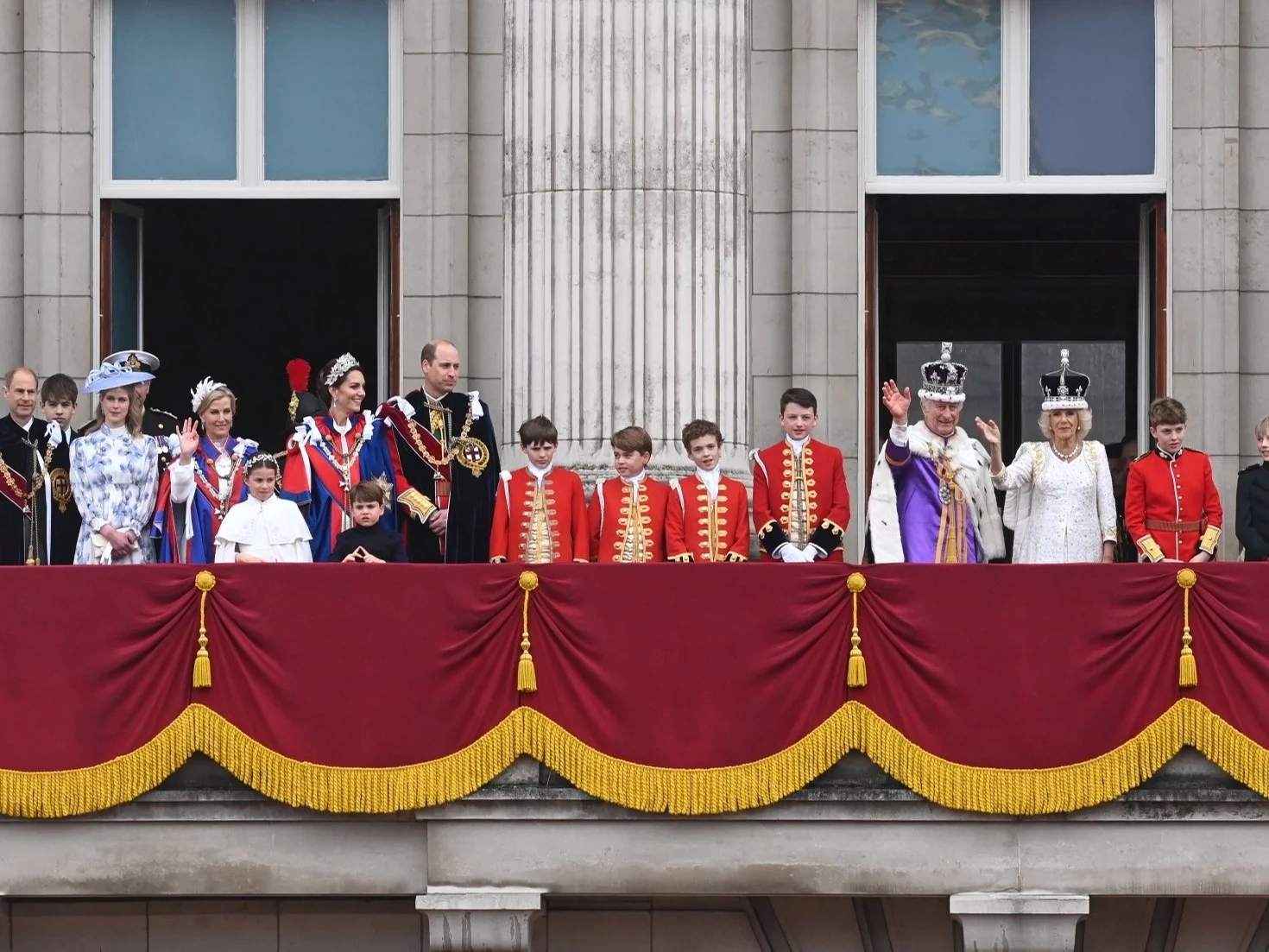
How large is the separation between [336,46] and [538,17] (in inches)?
101

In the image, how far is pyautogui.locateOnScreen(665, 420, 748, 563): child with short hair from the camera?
17.2 m

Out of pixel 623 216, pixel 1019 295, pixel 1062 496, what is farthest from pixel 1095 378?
pixel 1062 496

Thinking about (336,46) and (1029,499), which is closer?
(1029,499)

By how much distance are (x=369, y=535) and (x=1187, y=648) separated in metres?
4.72

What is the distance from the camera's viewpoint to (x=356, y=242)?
24.3 metres

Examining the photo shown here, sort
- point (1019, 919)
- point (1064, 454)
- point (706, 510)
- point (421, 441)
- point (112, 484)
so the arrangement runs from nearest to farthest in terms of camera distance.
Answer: point (1019, 919), point (112, 484), point (1064, 454), point (706, 510), point (421, 441)

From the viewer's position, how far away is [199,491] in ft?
56.4

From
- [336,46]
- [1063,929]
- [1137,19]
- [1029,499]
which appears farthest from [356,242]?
[1063,929]

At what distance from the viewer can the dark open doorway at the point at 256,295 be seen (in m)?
23.3

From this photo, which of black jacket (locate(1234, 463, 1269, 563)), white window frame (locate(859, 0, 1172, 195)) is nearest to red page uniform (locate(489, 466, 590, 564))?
black jacket (locate(1234, 463, 1269, 563))

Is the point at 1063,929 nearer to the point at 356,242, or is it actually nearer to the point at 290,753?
the point at 290,753

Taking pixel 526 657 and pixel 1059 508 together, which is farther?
pixel 1059 508

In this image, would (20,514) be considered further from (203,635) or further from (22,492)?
(203,635)

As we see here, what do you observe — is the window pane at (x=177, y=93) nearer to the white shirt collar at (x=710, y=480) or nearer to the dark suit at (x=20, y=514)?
the dark suit at (x=20, y=514)
